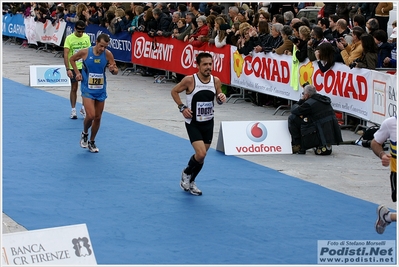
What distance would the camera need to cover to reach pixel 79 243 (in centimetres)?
836

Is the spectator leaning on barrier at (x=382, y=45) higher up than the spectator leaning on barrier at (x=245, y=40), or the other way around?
the spectator leaning on barrier at (x=382, y=45)

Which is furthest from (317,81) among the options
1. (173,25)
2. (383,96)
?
(173,25)

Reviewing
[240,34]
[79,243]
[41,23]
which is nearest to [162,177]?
[79,243]

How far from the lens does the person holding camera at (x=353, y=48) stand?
1647 cm

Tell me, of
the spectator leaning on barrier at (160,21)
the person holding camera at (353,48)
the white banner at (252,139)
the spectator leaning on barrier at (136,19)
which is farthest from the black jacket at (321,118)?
the spectator leaning on barrier at (136,19)

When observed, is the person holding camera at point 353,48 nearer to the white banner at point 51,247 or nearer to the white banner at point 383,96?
the white banner at point 383,96

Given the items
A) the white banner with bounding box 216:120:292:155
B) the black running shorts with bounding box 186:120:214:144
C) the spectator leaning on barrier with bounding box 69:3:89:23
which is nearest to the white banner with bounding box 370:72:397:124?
the white banner with bounding box 216:120:292:155

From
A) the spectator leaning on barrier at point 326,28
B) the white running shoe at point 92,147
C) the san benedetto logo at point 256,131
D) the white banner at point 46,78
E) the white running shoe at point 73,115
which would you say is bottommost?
the white banner at point 46,78

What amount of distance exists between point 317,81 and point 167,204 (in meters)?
6.73

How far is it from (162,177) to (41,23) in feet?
70.5

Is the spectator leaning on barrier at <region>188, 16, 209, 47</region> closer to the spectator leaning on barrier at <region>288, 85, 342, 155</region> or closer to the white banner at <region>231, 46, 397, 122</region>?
the white banner at <region>231, 46, 397, 122</region>

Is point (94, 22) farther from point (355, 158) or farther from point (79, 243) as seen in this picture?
point (79, 243)

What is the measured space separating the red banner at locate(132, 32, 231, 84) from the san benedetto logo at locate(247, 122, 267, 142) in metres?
6.10

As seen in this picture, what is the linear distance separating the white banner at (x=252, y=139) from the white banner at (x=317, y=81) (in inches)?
72.8
